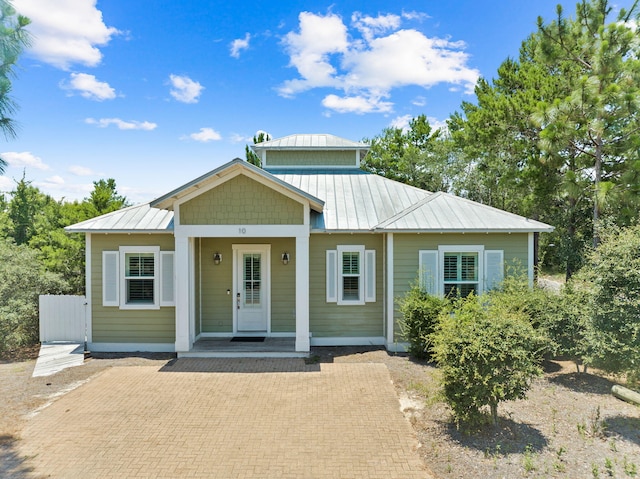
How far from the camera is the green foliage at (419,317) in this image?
895 centimetres

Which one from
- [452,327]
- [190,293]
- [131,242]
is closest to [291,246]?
[190,293]

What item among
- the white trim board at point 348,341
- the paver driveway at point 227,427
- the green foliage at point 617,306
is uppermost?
the green foliage at point 617,306

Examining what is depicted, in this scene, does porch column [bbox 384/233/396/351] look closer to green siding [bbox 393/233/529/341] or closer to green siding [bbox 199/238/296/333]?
green siding [bbox 393/233/529/341]

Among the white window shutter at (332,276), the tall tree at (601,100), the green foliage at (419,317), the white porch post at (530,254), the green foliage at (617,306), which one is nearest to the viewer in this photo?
the green foliage at (617,306)

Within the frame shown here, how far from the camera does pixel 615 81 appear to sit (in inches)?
470

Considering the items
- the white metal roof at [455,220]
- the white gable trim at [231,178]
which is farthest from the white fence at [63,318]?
the white metal roof at [455,220]

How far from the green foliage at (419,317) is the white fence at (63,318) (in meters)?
8.94

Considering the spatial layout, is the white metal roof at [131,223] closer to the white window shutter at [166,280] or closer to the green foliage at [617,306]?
the white window shutter at [166,280]

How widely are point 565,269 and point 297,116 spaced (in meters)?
16.1

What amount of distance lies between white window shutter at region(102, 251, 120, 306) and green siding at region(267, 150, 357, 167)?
22.2 ft

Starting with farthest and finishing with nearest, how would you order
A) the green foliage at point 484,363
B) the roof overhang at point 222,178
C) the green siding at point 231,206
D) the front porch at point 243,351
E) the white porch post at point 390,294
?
1. the white porch post at point 390,294
2. the front porch at point 243,351
3. the green siding at point 231,206
4. the roof overhang at point 222,178
5. the green foliage at point 484,363

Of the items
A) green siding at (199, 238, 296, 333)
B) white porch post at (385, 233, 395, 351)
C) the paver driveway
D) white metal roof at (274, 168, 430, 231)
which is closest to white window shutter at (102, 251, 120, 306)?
green siding at (199, 238, 296, 333)

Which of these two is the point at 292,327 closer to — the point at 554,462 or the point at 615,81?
the point at 554,462

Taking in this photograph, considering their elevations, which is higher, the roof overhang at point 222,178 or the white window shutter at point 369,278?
the roof overhang at point 222,178
